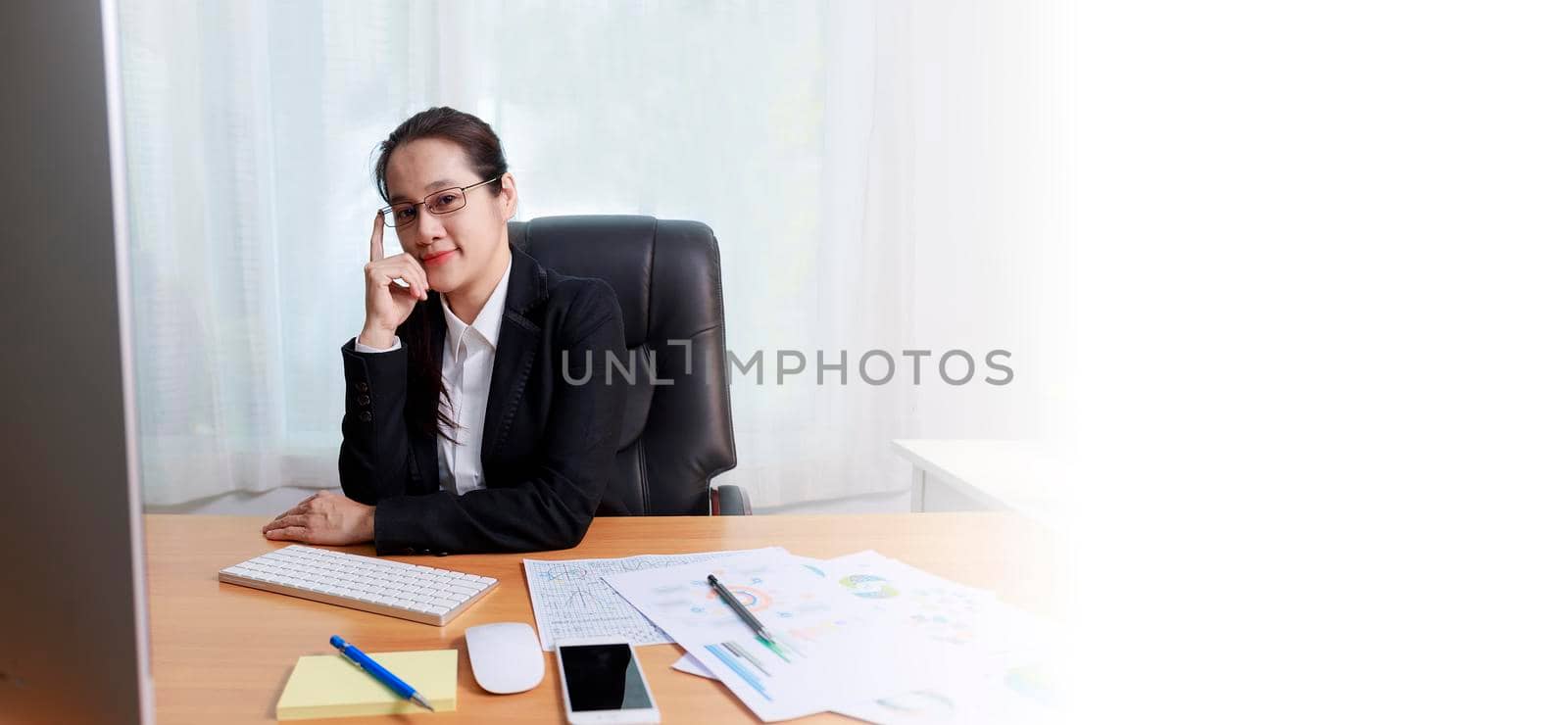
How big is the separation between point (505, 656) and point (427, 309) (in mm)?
739

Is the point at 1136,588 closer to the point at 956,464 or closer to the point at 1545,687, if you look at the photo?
the point at 1545,687

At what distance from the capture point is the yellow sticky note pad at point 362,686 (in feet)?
1.99

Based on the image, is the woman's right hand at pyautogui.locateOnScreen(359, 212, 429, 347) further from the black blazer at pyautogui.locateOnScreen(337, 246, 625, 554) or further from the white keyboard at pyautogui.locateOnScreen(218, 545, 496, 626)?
the white keyboard at pyautogui.locateOnScreen(218, 545, 496, 626)

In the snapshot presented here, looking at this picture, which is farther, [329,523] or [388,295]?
[388,295]

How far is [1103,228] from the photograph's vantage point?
205 centimetres

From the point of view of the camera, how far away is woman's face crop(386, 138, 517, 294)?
1.24 metres

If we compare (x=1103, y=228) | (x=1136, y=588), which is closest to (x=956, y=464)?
(x=1136, y=588)

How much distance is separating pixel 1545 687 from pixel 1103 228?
1.41 meters

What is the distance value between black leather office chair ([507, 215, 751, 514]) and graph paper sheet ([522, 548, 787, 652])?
41cm

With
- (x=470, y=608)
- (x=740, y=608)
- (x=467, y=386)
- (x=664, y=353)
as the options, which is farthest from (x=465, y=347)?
(x=740, y=608)

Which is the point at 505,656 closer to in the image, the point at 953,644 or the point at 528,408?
the point at 953,644

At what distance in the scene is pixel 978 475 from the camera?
1.49 m

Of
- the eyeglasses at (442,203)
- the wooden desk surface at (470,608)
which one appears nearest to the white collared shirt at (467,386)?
the eyeglasses at (442,203)

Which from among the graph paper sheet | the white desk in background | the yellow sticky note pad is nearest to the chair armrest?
the graph paper sheet
